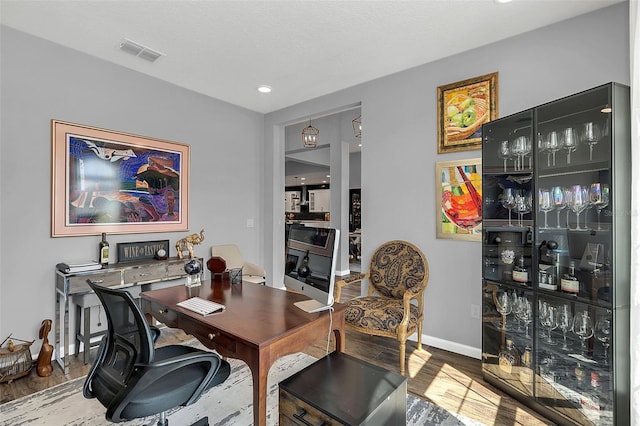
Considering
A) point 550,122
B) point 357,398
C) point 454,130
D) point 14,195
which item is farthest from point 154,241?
point 550,122

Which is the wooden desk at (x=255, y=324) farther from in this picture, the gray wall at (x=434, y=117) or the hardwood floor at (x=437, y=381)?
the gray wall at (x=434, y=117)

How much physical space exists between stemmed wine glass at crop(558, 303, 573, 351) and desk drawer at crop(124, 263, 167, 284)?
3.52 m

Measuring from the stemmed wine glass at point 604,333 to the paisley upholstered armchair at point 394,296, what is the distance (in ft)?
3.96

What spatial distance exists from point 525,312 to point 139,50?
13.3 ft

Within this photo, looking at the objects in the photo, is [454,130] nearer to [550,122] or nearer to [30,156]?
[550,122]

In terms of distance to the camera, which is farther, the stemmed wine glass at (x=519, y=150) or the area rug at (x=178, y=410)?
the stemmed wine glass at (x=519, y=150)

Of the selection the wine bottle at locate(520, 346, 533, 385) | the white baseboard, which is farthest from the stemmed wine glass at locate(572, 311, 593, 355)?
the white baseboard

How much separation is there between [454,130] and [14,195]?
4.03 metres

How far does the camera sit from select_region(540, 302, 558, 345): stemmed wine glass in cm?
214

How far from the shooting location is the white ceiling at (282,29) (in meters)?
2.31

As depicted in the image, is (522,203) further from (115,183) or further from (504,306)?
(115,183)

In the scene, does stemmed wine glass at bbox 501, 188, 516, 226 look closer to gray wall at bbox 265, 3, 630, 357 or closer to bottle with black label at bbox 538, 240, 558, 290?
bottle with black label at bbox 538, 240, 558, 290

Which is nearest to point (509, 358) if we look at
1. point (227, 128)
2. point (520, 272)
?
point (520, 272)

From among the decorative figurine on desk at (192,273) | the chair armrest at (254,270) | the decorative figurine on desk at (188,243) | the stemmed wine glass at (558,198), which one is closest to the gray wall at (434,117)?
the stemmed wine glass at (558,198)
